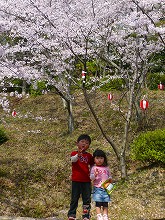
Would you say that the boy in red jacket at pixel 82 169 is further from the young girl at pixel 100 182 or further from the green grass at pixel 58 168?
the green grass at pixel 58 168

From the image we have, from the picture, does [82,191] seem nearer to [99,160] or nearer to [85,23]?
[99,160]

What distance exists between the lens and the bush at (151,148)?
10086mm

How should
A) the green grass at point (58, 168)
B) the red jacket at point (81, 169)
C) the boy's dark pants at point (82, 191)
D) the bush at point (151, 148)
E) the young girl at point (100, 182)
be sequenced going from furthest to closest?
the bush at point (151, 148) < the green grass at point (58, 168) < the boy's dark pants at point (82, 191) < the red jacket at point (81, 169) < the young girl at point (100, 182)

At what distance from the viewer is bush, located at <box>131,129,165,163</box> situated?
1009cm

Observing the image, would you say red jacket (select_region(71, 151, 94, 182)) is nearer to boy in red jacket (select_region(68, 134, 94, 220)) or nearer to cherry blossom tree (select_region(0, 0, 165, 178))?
boy in red jacket (select_region(68, 134, 94, 220))

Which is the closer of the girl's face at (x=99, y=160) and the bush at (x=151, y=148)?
the girl's face at (x=99, y=160)

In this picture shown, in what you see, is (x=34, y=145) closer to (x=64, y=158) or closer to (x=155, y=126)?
(x=64, y=158)

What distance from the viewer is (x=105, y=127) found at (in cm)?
1645

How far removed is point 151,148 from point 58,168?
13.4 feet

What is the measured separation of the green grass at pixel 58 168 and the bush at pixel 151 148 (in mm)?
421

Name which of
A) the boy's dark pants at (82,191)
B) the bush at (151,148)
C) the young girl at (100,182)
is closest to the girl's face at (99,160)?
the young girl at (100,182)

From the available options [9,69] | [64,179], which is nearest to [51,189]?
[64,179]

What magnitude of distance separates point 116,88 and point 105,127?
691cm

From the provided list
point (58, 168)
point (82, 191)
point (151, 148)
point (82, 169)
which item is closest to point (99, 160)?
point (82, 169)
